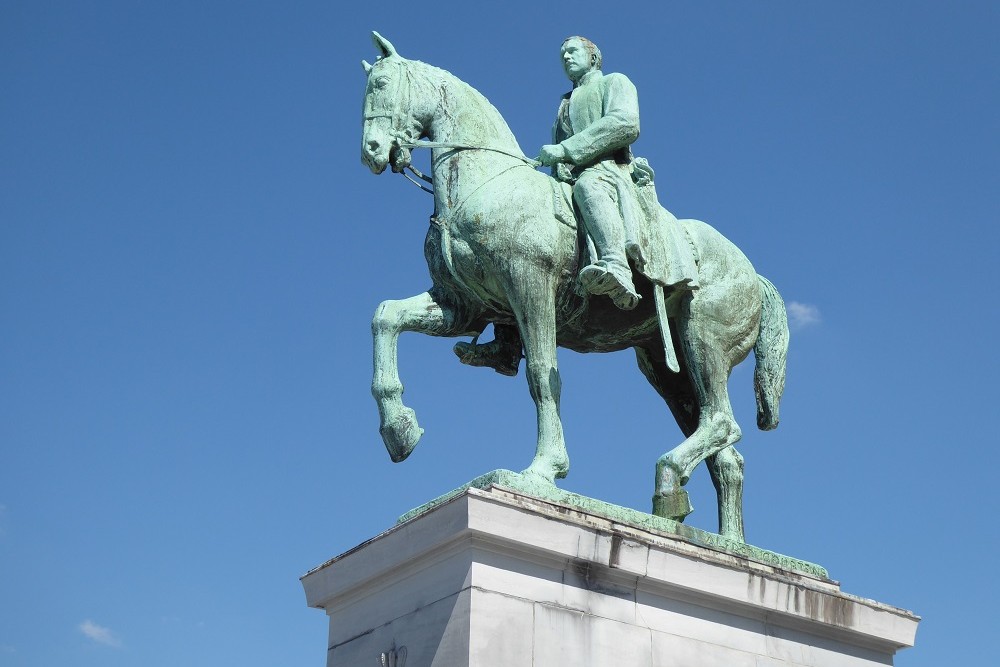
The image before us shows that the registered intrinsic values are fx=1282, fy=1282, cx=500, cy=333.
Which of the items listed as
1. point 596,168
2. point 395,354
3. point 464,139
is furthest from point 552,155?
point 395,354

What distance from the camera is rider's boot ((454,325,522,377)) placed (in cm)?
988

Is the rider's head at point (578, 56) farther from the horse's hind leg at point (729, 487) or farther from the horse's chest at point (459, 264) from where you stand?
the horse's hind leg at point (729, 487)

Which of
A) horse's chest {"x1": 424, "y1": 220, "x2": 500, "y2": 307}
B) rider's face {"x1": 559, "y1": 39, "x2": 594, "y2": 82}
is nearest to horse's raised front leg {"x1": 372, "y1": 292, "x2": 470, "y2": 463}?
horse's chest {"x1": 424, "y1": 220, "x2": 500, "y2": 307}

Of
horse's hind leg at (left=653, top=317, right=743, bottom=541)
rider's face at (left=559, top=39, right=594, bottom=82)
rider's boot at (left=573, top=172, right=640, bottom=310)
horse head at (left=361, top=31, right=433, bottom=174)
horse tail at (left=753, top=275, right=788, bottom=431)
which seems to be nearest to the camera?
rider's boot at (left=573, top=172, right=640, bottom=310)

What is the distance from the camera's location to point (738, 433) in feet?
31.8

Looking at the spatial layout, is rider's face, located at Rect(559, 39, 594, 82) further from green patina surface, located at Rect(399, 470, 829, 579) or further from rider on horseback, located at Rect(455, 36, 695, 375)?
green patina surface, located at Rect(399, 470, 829, 579)

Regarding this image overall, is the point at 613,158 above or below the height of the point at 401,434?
above

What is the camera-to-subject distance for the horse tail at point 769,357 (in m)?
10.2

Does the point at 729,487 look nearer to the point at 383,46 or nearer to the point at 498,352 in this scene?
the point at 498,352

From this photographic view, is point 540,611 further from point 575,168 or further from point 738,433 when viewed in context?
point 575,168

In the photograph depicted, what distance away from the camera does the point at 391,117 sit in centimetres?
955

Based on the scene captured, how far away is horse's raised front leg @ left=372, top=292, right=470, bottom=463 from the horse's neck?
2.66 feet

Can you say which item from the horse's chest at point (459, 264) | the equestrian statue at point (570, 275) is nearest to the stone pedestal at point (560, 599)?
the equestrian statue at point (570, 275)

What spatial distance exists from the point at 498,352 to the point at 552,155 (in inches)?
61.6
